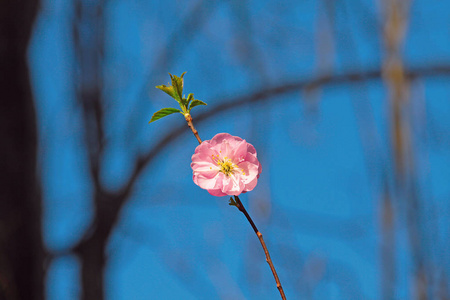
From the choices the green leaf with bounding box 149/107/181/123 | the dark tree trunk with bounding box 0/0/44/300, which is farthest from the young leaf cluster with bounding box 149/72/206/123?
the dark tree trunk with bounding box 0/0/44/300

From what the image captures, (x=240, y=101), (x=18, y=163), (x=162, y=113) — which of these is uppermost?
(x=240, y=101)

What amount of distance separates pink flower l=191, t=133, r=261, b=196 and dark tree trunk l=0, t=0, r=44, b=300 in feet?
4.30

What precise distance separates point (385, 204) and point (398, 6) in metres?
0.55

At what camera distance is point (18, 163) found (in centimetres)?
174

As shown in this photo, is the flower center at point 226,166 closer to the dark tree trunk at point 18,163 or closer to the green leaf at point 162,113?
the green leaf at point 162,113

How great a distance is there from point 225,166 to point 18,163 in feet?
5.03

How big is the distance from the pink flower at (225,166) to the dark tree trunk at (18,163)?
131 centimetres

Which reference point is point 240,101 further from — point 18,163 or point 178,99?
point 178,99

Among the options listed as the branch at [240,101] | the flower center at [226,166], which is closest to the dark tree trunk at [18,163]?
the branch at [240,101]

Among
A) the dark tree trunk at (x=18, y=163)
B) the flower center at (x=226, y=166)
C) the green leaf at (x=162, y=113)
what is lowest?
the green leaf at (x=162, y=113)

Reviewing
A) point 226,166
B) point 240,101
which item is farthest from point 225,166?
point 240,101

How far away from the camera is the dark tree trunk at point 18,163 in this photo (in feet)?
5.27

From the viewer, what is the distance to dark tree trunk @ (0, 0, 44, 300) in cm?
161

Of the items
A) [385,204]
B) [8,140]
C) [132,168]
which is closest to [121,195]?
[132,168]
